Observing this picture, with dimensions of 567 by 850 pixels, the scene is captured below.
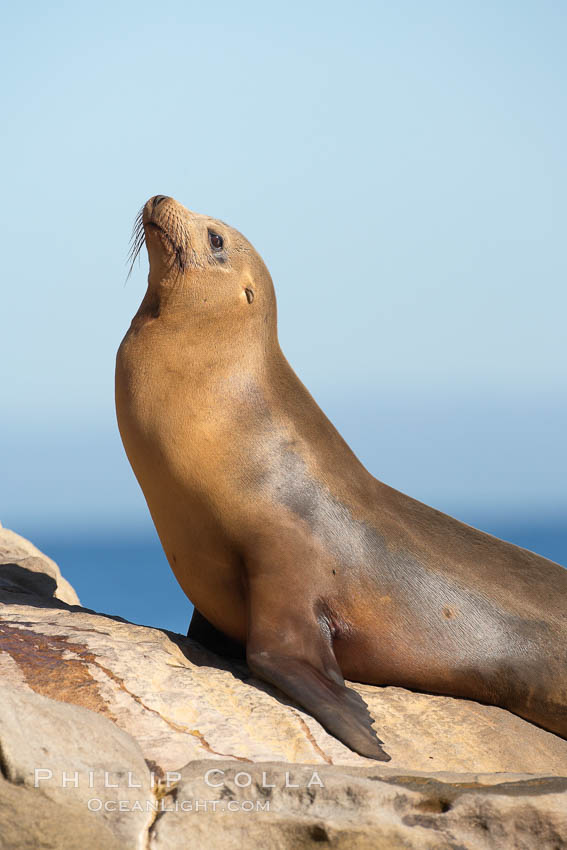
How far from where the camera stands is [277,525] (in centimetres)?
531

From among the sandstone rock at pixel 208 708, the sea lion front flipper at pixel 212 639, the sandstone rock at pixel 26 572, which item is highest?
the sandstone rock at pixel 26 572

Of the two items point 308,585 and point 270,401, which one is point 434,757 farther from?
point 270,401

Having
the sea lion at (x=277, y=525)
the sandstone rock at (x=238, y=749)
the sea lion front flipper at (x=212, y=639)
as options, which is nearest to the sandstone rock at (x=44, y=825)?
the sandstone rock at (x=238, y=749)

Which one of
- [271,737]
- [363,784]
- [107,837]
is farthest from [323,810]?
[271,737]

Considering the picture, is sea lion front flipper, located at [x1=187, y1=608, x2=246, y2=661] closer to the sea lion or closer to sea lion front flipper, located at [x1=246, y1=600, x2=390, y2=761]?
the sea lion

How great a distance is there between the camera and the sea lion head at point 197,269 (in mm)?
5625

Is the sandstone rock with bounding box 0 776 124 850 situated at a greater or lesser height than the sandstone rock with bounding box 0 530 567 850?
lesser

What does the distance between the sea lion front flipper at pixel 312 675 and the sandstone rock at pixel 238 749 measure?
0.22 ft

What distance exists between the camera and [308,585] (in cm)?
527

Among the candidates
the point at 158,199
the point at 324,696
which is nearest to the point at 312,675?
the point at 324,696

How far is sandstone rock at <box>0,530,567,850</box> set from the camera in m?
3.19

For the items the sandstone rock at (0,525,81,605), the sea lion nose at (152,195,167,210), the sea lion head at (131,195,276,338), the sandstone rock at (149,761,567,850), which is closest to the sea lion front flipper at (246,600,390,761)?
the sandstone rock at (149,761,567,850)

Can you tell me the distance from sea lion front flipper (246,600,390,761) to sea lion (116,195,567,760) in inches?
0.6

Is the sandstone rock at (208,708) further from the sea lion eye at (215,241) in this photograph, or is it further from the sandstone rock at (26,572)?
the sea lion eye at (215,241)
